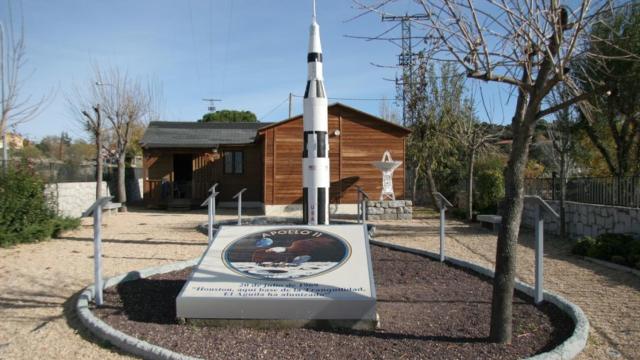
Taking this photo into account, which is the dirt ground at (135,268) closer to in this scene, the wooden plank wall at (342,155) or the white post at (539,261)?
the white post at (539,261)

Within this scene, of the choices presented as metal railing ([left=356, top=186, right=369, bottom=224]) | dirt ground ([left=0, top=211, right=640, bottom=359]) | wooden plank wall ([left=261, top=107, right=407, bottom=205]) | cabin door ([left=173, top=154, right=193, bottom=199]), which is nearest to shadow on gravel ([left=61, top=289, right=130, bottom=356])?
dirt ground ([left=0, top=211, right=640, bottom=359])

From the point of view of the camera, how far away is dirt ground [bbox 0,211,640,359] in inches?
201

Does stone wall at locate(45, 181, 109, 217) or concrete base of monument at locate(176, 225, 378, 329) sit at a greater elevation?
stone wall at locate(45, 181, 109, 217)

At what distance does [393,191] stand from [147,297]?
1368 cm

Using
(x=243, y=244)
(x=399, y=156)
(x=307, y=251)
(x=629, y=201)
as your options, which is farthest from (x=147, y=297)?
(x=399, y=156)

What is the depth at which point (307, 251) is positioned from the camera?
6504 millimetres

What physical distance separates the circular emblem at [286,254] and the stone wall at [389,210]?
11.4 meters

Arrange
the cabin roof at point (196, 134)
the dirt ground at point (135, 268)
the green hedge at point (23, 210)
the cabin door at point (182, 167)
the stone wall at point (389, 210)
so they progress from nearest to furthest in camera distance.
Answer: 1. the dirt ground at point (135, 268)
2. the green hedge at point (23, 210)
3. the stone wall at point (389, 210)
4. the cabin roof at point (196, 134)
5. the cabin door at point (182, 167)

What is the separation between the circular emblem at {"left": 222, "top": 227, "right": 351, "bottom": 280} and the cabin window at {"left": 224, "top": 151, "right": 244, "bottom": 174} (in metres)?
17.7

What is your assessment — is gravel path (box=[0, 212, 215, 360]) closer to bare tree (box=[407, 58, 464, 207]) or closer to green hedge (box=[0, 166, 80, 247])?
green hedge (box=[0, 166, 80, 247])

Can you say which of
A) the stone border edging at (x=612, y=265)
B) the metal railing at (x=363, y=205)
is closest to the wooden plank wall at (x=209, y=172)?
the metal railing at (x=363, y=205)

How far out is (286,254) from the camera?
6.46 meters

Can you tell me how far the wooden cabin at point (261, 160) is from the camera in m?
19.3

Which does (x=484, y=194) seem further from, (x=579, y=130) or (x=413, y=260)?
(x=413, y=260)
